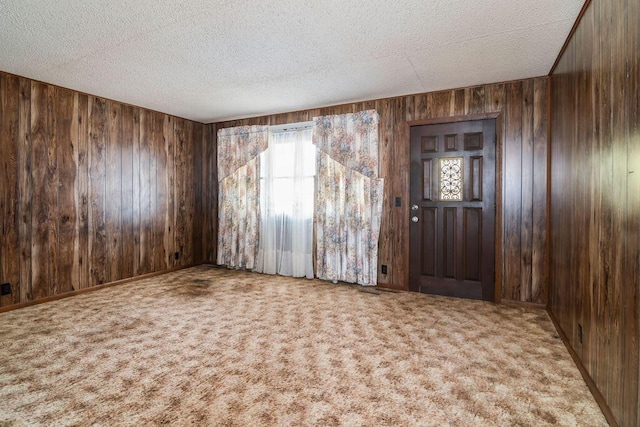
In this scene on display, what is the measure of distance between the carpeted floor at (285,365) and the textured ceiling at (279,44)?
2.46 metres

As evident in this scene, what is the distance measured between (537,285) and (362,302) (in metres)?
1.89

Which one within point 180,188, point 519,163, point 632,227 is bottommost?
point 632,227

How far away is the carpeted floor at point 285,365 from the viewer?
1.76 meters

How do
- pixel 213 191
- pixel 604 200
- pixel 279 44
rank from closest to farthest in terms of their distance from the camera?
1. pixel 604 200
2. pixel 279 44
3. pixel 213 191

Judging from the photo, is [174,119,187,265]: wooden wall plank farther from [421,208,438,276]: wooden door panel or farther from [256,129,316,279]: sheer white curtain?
[421,208,438,276]: wooden door panel

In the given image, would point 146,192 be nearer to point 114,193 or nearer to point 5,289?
point 114,193

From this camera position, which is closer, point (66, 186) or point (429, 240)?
point (66, 186)

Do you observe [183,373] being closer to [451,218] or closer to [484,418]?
[484,418]

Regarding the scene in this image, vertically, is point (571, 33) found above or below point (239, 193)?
above

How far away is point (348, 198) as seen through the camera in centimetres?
447

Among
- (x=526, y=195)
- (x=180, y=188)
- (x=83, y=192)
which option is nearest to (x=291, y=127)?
(x=180, y=188)

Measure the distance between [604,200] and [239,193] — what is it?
4.58 metres

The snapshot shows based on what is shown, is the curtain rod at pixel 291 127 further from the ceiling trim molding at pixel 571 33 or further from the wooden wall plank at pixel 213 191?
the ceiling trim molding at pixel 571 33

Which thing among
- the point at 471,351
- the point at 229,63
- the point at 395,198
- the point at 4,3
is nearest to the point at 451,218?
the point at 395,198
